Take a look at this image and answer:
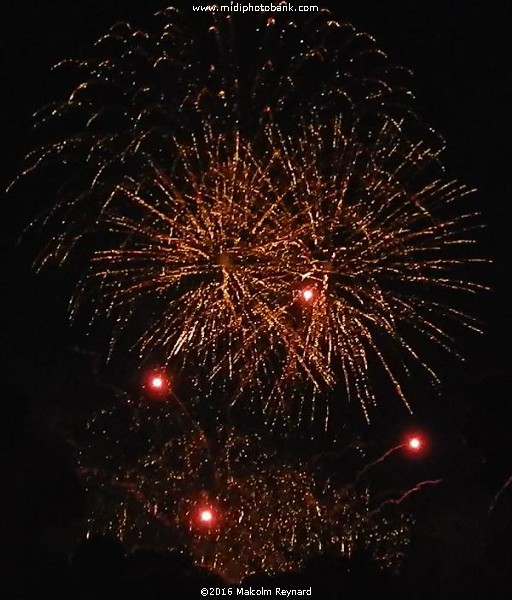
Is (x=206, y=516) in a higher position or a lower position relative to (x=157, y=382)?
lower

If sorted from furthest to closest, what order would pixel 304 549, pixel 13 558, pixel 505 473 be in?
pixel 304 549, pixel 505 473, pixel 13 558

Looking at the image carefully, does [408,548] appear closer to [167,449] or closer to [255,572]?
[255,572]

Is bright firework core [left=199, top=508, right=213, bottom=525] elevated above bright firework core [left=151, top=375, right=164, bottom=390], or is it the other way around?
bright firework core [left=151, top=375, right=164, bottom=390]

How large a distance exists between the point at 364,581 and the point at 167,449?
4318 millimetres

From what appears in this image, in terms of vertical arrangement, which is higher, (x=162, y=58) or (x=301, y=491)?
(x=162, y=58)

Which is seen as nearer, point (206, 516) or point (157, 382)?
point (157, 382)

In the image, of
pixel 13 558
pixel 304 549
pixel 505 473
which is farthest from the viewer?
pixel 304 549

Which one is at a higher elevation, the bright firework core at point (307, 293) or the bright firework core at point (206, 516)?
the bright firework core at point (307, 293)

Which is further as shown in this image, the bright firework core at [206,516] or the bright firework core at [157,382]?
the bright firework core at [206,516]

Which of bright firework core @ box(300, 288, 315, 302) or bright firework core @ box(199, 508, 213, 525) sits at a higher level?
bright firework core @ box(300, 288, 315, 302)

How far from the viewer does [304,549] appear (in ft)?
55.2

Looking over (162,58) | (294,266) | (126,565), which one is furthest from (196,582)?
(162,58)

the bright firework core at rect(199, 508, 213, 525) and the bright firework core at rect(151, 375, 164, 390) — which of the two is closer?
the bright firework core at rect(151, 375, 164, 390)

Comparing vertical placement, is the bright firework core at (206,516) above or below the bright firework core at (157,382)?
below
